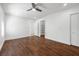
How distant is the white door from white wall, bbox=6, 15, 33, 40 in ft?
3.22

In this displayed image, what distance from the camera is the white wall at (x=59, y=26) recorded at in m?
1.77

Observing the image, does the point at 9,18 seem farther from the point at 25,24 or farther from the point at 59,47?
the point at 59,47

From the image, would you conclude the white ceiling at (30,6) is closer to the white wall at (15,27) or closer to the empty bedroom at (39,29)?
the empty bedroom at (39,29)

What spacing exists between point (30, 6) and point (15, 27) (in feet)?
1.70

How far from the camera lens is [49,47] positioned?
1752 mm

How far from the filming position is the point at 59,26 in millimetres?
1843

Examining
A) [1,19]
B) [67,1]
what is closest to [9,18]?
[1,19]

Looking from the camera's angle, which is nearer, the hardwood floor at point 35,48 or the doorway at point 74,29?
the hardwood floor at point 35,48

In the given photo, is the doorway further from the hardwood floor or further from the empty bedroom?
the hardwood floor

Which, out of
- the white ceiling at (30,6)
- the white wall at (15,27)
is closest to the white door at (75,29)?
the white ceiling at (30,6)

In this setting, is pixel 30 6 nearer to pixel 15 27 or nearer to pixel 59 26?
pixel 15 27

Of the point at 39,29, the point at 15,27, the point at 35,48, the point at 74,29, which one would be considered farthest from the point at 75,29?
the point at 15,27

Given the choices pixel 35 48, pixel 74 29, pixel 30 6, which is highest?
pixel 30 6

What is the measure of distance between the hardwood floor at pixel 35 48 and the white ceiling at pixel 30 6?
0.49 metres
